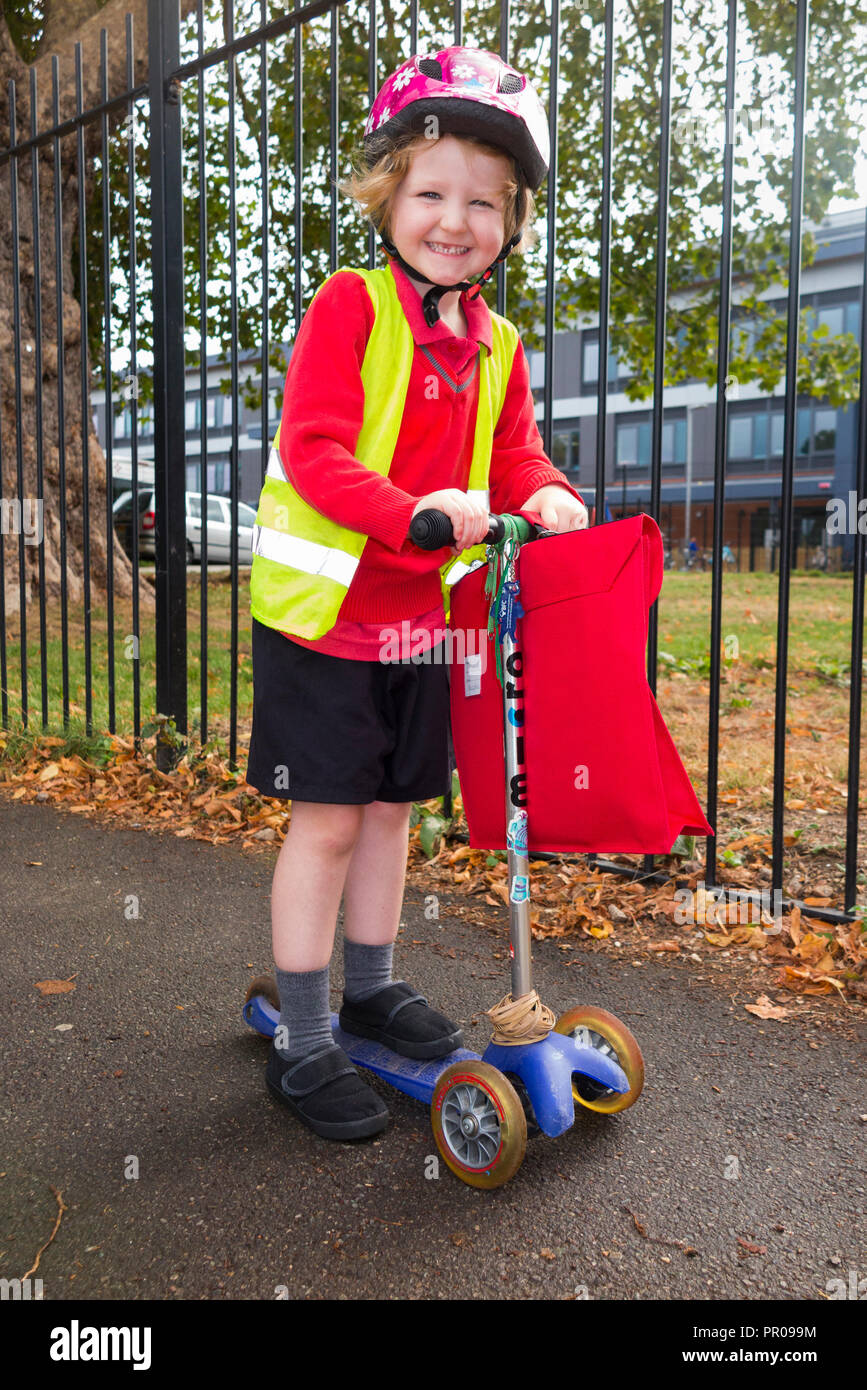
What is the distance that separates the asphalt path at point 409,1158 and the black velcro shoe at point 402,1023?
0.36ft

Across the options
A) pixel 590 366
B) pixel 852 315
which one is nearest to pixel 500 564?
pixel 852 315

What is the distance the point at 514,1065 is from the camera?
1812mm

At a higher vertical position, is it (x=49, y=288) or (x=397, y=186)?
(x=49, y=288)

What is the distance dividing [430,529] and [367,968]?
103cm

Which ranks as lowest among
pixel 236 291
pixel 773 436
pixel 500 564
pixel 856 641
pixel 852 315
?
pixel 856 641

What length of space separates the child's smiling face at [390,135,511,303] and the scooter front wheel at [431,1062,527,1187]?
1396 millimetres

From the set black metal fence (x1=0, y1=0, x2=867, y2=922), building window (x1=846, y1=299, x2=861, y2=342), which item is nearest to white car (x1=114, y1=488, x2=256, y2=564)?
black metal fence (x1=0, y1=0, x2=867, y2=922)

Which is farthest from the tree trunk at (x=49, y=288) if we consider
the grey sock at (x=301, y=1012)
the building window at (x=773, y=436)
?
the building window at (x=773, y=436)

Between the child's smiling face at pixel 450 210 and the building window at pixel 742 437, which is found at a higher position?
the building window at pixel 742 437

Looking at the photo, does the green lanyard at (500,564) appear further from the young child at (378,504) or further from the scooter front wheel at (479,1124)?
the scooter front wheel at (479,1124)

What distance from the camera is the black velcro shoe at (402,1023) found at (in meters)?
2.09

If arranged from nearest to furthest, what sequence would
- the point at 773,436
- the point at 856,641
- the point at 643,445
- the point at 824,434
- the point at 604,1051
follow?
the point at 604,1051
the point at 856,641
the point at 824,434
the point at 643,445
the point at 773,436

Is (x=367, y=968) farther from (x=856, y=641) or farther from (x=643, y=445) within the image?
(x=643, y=445)

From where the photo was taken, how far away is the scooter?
1.70 meters
